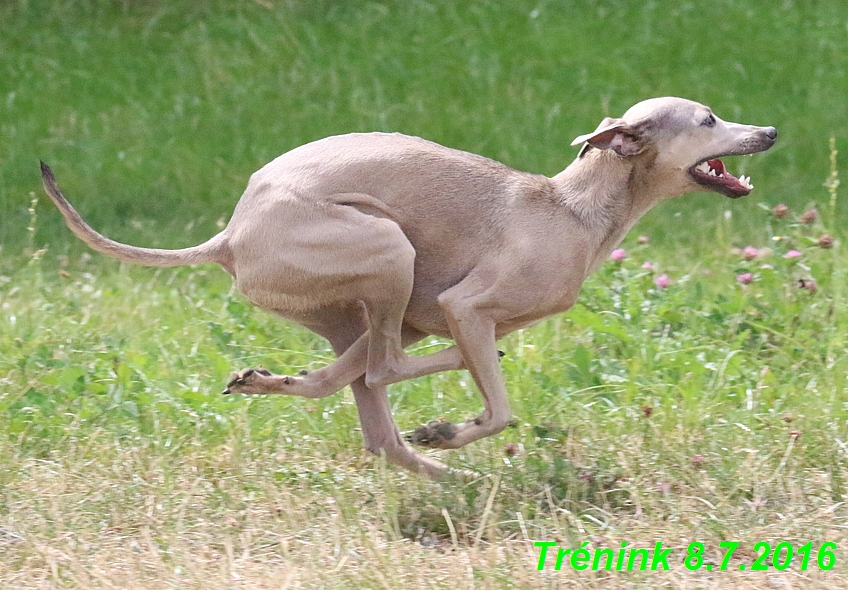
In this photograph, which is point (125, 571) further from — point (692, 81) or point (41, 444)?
point (692, 81)

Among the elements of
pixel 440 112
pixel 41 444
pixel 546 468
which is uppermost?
pixel 440 112

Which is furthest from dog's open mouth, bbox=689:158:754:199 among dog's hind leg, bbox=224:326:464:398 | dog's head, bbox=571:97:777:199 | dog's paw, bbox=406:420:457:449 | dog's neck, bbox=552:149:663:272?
dog's paw, bbox=406:420:457:449

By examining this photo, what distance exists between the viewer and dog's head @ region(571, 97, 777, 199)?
454 centimetres

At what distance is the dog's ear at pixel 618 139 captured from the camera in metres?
4.45

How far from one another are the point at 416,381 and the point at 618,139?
64.2 inches

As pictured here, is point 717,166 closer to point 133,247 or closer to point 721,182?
point 721,182

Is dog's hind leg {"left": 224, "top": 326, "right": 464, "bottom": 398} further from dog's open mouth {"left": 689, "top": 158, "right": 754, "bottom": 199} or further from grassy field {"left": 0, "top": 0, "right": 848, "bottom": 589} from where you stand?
dog's open mouth {"left": 689, "top": 158, "right": 754, "bottom": 199}

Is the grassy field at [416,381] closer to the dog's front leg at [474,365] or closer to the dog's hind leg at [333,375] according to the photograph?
the dog's front leg at [474,365]

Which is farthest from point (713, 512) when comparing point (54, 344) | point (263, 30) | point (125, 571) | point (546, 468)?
point (263, 30)

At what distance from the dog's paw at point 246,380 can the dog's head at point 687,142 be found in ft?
4.57

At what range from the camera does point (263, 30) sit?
39.5 feet

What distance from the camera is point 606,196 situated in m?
4.57

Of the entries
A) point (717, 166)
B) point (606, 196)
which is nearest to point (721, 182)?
point (717, 166)

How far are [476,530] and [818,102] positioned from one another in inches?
277
